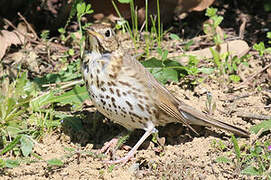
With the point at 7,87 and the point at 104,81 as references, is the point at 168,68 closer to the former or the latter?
the point at 104,81

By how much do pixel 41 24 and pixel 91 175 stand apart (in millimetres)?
3083

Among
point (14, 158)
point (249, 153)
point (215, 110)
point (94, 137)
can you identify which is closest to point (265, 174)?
point (249, 153)

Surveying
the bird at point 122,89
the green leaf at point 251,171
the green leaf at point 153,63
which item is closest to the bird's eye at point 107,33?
the bird at point 122,89

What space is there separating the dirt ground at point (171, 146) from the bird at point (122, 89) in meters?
0.19

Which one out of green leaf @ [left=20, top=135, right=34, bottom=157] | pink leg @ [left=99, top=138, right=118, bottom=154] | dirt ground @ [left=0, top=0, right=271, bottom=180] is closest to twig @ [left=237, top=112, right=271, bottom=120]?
dirt ground @ [left=0, top=0, right=271, bottom=180]

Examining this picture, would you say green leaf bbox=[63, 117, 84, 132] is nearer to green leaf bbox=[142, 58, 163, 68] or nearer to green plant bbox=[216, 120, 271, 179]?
green leaf bbox=[142, 58, 163, 68]

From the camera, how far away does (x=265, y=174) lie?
3693 millimetres

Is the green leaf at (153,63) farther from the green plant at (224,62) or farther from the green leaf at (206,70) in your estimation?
the green plant at (224,62)

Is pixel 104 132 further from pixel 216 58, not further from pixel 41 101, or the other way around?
pixel 216 58

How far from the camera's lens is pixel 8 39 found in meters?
5.82

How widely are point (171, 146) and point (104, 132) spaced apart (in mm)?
774

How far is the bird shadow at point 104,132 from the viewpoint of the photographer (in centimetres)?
477

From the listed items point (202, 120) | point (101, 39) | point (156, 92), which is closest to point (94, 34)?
point (101, 39)

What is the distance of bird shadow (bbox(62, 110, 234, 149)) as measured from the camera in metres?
4.77
